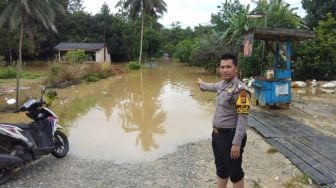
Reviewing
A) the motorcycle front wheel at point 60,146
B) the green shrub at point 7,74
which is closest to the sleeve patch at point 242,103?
the motorcycle front wheel at point 60,146

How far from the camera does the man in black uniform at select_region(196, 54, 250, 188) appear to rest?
3.68 meters

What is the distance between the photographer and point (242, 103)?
12.0 ft

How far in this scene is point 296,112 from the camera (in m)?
10.6

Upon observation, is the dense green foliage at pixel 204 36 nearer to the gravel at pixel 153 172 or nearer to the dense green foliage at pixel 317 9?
the dense green foliage at pixel 317 9

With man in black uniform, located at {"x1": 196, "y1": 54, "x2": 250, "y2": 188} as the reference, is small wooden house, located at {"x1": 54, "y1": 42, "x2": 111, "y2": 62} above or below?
above

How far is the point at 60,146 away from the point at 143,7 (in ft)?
115

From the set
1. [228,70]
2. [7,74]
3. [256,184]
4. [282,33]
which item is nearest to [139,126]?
[282,33]

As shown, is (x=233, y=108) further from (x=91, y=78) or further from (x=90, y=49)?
(x=90, y=49)

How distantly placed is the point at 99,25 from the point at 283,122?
40742 millimetres

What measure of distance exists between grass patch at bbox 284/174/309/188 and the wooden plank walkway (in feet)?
0.29

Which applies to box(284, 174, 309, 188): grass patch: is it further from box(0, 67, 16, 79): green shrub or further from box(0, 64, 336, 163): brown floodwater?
box(0, 67, 16, 79): green shrub

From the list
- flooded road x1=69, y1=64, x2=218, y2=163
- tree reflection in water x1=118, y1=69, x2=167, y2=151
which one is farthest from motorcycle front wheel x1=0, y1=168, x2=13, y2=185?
tree reflection in water x1=118, y1=69, x2=167, y2=151

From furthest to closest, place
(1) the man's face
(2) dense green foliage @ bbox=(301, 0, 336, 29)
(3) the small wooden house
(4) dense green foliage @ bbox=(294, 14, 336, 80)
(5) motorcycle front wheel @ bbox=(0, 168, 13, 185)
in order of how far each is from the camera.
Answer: (3) the small wooden house, (2) dense green foliage @ bbox=(301, 0, 336, 29), (4) dense green foliage @ bbox=(294, 14, 336, 80), (5) motorcycle front wheel @ bbox=(0, 168, 13, 185), (1) the man's face

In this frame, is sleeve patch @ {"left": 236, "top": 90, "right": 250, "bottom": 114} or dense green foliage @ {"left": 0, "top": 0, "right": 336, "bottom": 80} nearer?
sleeve patch @ {"left": 236, "top": 90, "right": 250, "bottom": 114}
